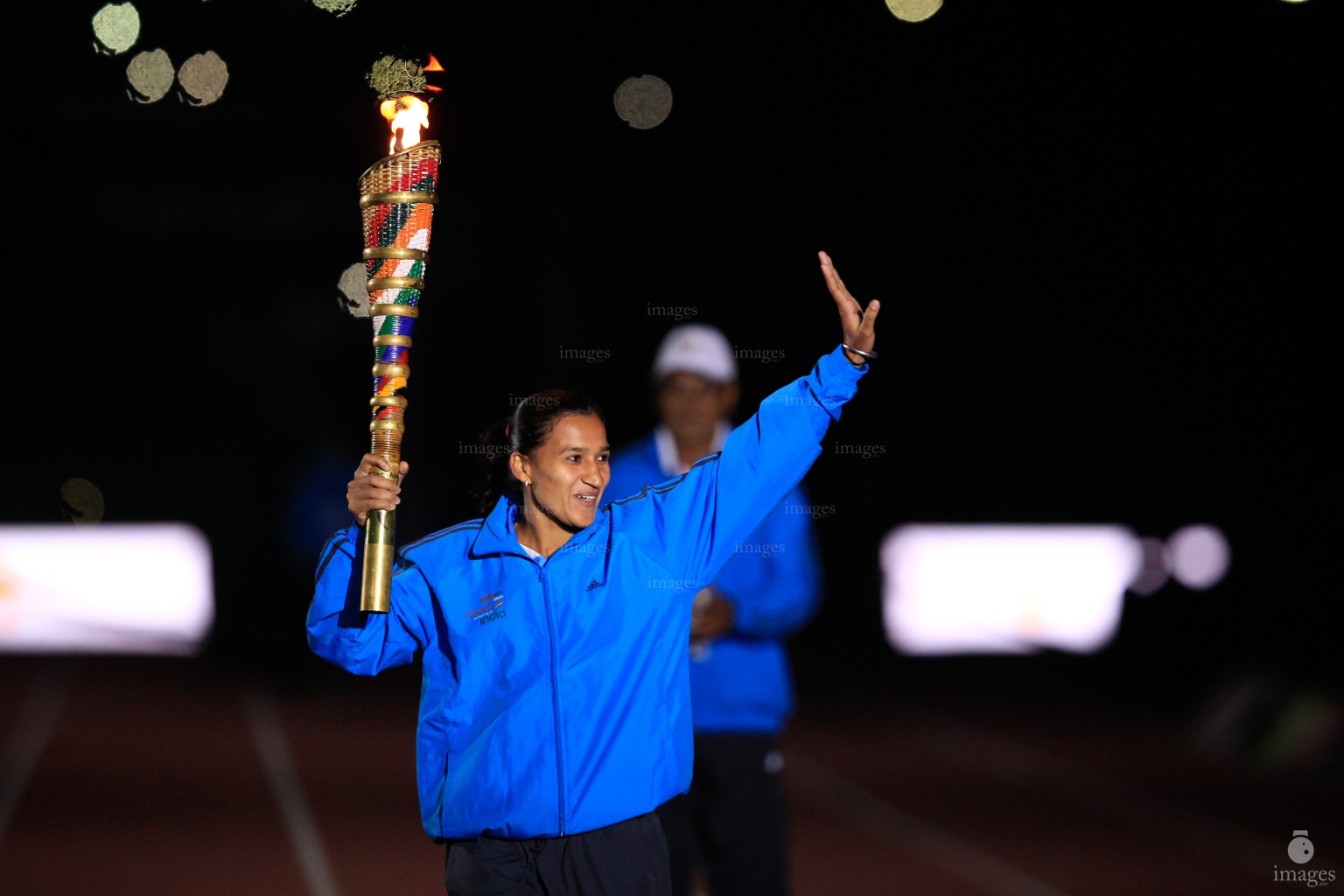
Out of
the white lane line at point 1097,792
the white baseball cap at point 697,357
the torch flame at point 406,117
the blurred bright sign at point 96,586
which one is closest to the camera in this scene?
the torch flame at point 406,117

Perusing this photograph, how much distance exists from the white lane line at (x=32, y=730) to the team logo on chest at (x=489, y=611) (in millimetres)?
7026

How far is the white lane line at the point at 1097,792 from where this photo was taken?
31.1 ft

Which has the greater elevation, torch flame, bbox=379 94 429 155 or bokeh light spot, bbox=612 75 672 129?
bokeh light spot, bbox=612 75 672 129

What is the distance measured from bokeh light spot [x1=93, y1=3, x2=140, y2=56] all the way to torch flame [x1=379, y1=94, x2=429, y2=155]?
122 inches

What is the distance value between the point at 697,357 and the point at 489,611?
2022 millimetres

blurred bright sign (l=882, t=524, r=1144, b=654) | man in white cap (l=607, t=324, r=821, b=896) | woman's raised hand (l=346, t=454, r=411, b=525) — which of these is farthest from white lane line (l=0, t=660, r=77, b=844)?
blurred bright sign (l=882, t=524, r=1144, b=654)

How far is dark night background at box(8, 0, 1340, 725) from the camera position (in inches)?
448

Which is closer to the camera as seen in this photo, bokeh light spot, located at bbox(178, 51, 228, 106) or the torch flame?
the torch flame

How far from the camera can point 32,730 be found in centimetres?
1488

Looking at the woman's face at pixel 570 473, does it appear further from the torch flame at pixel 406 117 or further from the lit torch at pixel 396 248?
the torch flame at pixel 406 117

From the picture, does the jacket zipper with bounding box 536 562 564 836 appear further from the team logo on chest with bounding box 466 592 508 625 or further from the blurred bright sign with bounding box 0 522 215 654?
the blurred bright sign with bounding box 0 522 215 654

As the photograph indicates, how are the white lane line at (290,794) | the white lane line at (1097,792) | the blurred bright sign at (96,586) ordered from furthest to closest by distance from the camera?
the blurred bright sign at (96,586), the white lane line at (1097,792), the white lane line at (290,794)

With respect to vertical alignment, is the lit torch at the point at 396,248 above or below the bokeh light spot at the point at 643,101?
below

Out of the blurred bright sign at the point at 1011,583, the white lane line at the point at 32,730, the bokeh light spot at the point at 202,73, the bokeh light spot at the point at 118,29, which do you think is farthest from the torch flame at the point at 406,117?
the blurred bright sign at the point at 1011,583
